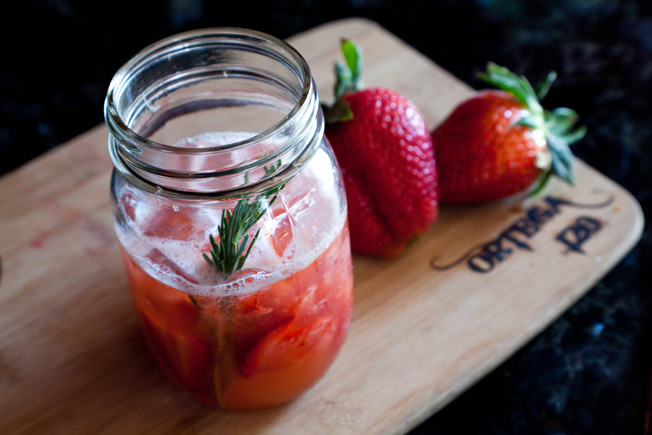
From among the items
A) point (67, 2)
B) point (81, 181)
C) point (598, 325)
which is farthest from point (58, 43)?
point (598, 325)

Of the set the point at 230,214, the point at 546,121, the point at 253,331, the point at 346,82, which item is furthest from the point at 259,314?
the point at 546,121

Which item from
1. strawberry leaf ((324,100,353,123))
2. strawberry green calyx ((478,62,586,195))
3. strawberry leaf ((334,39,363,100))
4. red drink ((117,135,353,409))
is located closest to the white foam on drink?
red drink ((117,135,353,409))

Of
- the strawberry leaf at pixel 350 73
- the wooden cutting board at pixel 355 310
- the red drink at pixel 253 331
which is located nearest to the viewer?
Answer: the red drink at pixel 253 331

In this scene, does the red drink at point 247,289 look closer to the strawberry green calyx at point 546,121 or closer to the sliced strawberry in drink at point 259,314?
the sliced strawberry in drink at point 259,314

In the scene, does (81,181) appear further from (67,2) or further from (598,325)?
(598,325)

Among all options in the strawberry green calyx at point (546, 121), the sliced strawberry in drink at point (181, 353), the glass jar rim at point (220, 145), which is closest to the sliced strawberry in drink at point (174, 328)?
the sliced strawberry in drink at point (181, 353)

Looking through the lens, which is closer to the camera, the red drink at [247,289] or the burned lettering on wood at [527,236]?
the red drink at [247,289]
